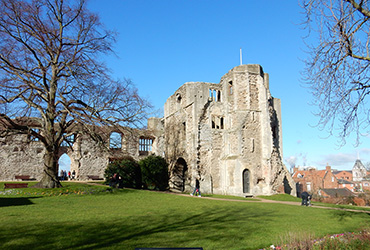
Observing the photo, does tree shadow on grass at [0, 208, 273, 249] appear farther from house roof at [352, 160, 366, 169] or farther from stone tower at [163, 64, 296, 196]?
house roof at [352, 160, 366, 169]

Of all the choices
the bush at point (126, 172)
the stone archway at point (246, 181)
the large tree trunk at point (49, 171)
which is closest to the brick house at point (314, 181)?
the stone archway at point (246, 181)

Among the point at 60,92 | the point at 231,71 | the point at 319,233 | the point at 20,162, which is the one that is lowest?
the point at 319,233

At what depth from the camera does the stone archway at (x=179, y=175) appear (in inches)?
1105

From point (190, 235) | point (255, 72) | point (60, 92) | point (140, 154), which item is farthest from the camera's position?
point (140, 154)

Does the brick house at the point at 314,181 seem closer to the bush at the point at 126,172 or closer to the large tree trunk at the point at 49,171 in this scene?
the bush at the point at 126,172

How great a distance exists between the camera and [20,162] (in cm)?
3034

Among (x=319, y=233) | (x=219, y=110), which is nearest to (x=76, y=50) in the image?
(x=219, y=110)

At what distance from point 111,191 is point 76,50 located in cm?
818

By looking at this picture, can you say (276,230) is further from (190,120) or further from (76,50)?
(190,120)

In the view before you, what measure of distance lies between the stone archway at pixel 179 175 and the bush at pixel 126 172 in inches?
167

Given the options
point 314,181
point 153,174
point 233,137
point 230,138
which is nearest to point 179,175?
point 153,174

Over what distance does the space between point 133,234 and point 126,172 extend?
17.4 m

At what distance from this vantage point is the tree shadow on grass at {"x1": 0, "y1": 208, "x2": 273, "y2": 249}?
5.91 metres

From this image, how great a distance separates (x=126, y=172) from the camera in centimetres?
2394
